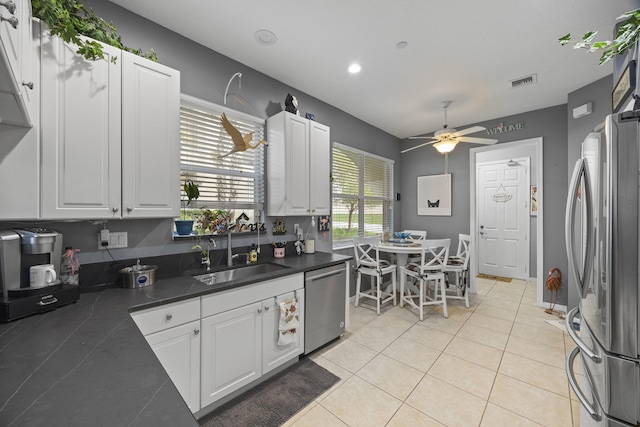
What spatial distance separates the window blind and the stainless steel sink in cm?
61

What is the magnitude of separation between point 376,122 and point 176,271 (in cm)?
365

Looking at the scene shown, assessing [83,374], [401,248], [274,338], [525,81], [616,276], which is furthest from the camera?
[401,248]

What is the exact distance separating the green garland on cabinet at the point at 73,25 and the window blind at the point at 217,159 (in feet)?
2.20

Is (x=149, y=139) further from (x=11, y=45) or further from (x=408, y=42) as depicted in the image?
(x=408, y=42)

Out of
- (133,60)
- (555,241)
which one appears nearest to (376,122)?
(555,241)

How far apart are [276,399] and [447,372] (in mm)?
1454

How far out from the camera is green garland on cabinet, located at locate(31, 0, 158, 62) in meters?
1.29

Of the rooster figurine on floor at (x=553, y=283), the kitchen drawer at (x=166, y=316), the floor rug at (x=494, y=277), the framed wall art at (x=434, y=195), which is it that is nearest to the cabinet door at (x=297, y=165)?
the kitchen drawer at (x=166, y=316)

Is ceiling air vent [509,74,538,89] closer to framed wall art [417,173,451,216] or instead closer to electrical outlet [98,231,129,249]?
framed wall art [417,173,451,216]

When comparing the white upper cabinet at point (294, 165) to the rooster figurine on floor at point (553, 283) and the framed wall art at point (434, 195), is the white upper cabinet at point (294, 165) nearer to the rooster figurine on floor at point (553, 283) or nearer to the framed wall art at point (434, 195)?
the framed wall art at point (434, 195)

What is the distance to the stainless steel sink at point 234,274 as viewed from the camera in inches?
87.7

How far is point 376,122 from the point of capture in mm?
4352

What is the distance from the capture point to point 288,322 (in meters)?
2.15

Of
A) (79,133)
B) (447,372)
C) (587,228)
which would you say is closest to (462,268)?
(447,372)
